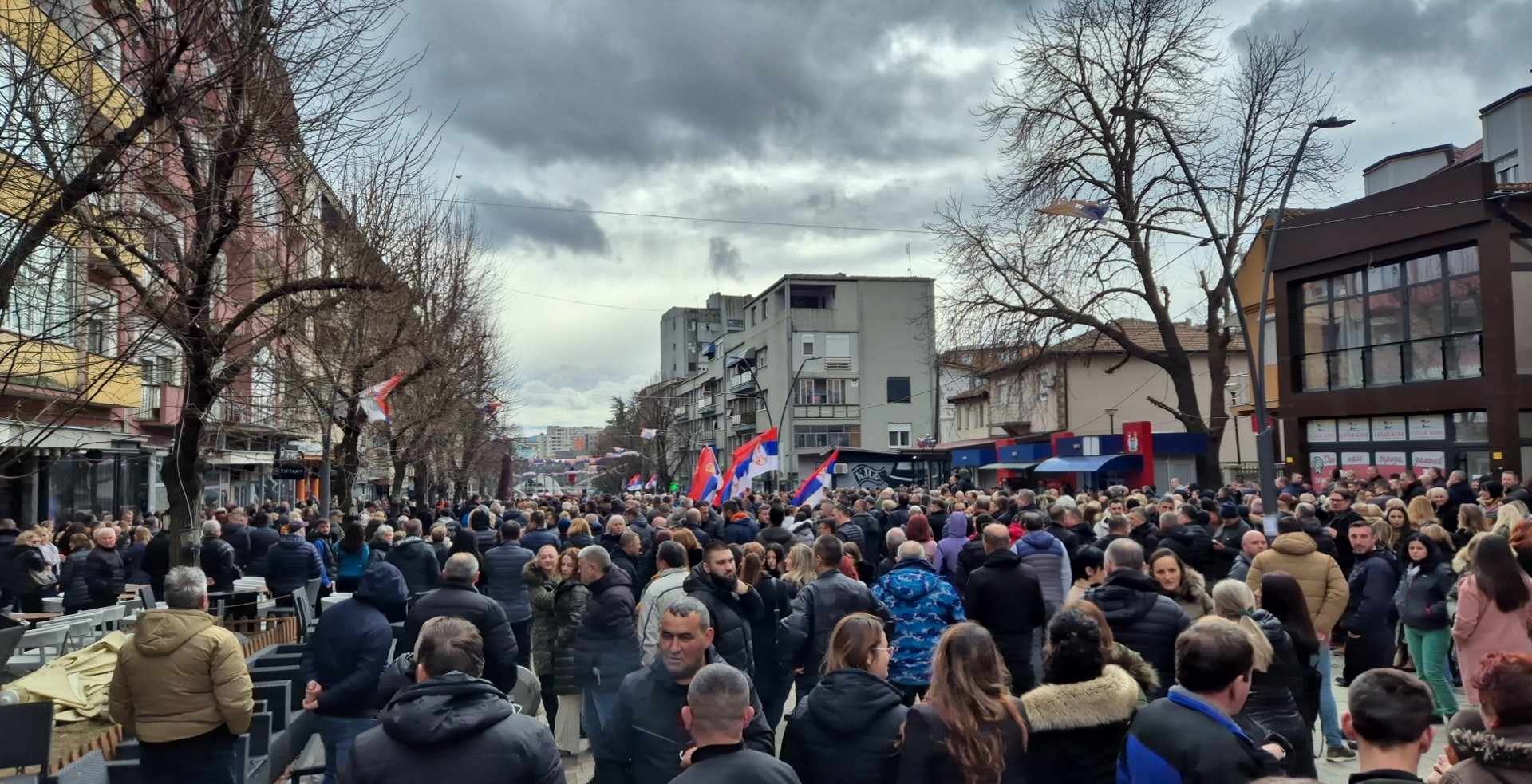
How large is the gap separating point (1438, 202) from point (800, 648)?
2188 cm

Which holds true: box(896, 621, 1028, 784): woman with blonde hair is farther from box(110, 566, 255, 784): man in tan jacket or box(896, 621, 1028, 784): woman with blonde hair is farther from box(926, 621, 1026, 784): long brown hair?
box(110, 566, 255, 784): man in tan jacket

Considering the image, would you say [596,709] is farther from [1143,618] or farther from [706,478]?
[706,478]

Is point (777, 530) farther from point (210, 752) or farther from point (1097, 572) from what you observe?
point (210, 752)

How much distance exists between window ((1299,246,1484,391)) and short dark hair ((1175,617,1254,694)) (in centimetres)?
2312

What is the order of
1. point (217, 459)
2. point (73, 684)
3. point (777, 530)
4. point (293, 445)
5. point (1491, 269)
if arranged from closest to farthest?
1. point (73, 684)
2. point (777, 530)
3. point (1491, 269)
4. point (217, 459)
5. point (293, 445)

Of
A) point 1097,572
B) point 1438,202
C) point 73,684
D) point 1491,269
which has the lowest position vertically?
point 73,684

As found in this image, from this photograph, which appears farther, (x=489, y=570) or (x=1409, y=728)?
(x=489, y=570)

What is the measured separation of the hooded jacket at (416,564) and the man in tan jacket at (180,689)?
617 cm

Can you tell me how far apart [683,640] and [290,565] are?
35.0 feet

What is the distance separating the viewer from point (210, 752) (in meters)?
5.59

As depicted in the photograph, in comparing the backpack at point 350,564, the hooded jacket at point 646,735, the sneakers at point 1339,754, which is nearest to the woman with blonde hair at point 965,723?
the hooded jacket at point 646,735

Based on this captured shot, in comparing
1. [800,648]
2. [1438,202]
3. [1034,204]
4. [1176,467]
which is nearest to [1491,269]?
[1438,202]

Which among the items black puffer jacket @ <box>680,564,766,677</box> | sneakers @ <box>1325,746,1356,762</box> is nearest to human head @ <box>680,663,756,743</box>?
black puffer jacket @ <box>680,564,766,677</box>

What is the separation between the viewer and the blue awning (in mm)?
33906
